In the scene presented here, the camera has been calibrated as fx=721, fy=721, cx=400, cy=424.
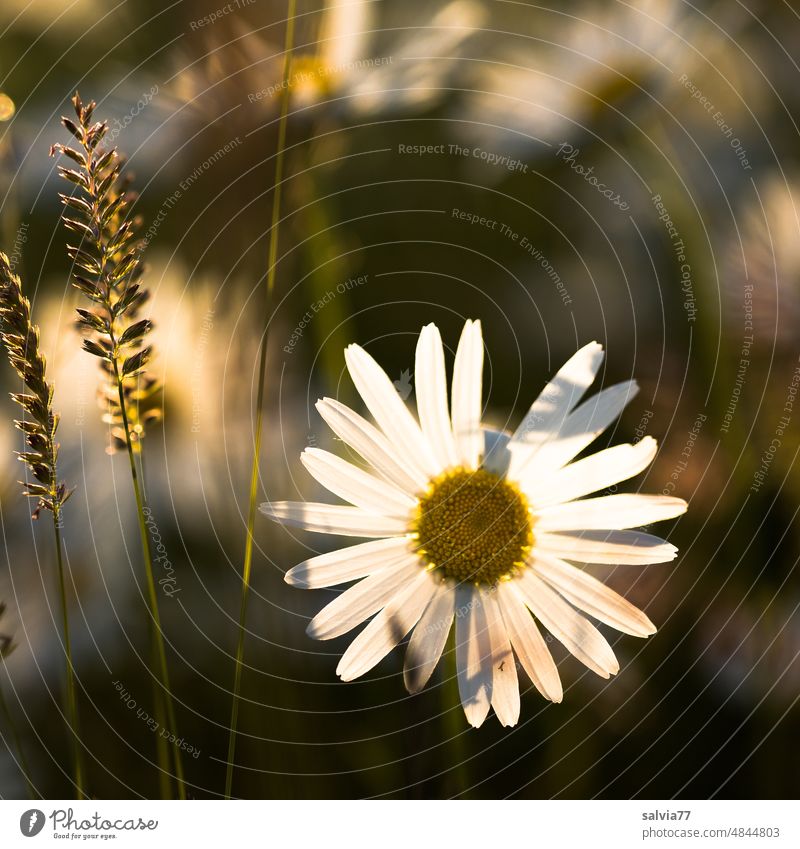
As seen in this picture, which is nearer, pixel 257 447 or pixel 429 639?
pixel 429 639

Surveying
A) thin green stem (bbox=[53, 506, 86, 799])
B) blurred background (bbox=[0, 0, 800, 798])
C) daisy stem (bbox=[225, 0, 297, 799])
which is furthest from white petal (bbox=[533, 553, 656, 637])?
thin green stem (bbox=[53, 506, 86, 799])

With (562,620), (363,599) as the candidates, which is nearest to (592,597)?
(562,620)

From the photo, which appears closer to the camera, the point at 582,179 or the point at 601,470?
the point at 601,470

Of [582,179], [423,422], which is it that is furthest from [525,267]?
[423,422]

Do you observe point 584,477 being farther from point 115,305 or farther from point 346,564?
point 115,305

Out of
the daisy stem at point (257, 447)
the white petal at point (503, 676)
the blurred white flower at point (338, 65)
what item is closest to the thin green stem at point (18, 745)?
the daisy stem at point (257, 447)

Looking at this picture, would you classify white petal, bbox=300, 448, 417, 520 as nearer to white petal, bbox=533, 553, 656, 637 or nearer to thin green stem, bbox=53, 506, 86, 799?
white petal, bbox=533, 553, 656, 637
